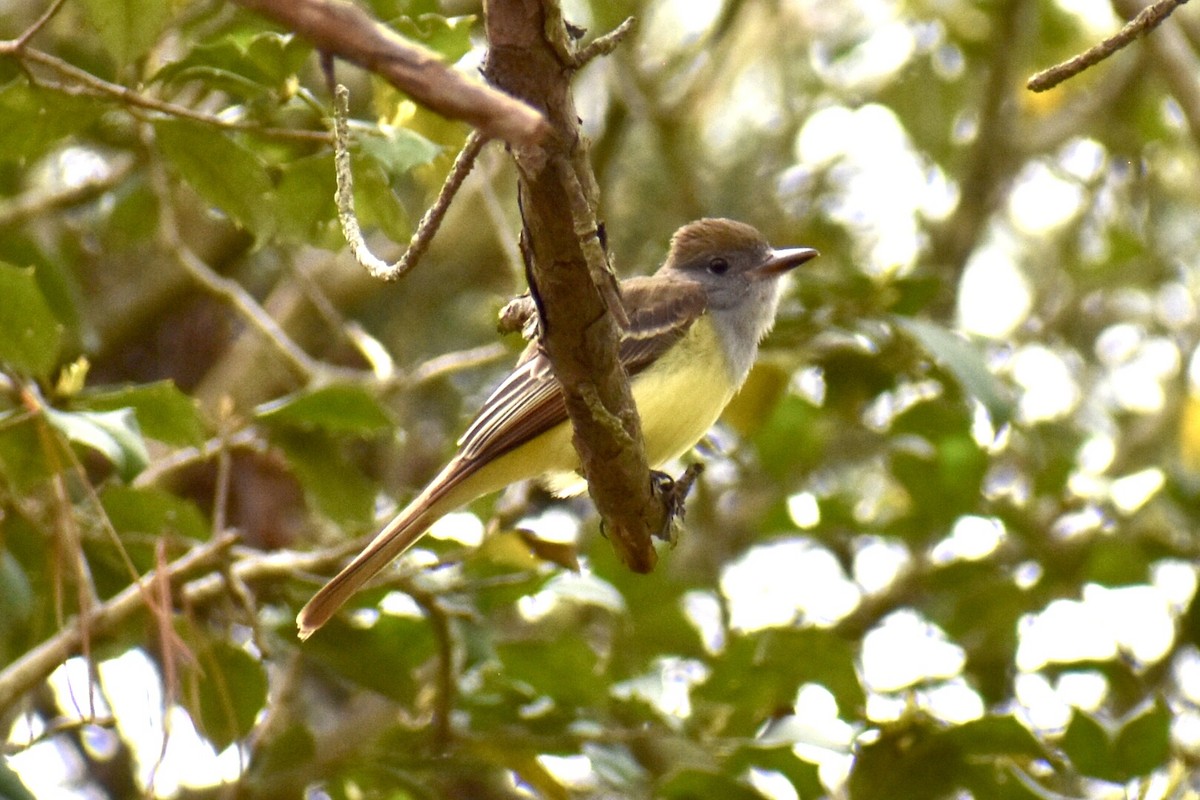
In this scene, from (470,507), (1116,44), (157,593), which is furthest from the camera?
(470,507)

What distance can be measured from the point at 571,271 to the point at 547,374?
151cm

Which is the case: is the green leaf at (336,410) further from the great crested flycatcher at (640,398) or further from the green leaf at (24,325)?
the green leaf at (24,325)

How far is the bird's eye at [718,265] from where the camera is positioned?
182 inches

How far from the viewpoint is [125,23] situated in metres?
3.13

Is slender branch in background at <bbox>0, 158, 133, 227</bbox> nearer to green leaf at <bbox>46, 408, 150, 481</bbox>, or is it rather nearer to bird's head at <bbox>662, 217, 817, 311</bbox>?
bird's head at <bbox>662, 217, 817, 311</bbox>

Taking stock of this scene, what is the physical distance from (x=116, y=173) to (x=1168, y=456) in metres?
3.70

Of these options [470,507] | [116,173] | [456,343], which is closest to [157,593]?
[470,507]

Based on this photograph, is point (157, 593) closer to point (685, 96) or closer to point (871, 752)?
point (871, 752)

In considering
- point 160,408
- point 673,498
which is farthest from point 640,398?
point 160,408

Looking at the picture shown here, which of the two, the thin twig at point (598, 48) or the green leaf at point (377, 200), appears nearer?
the thin twig at point (598, 48)

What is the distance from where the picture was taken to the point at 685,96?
6160mm

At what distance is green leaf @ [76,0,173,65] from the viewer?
312cm

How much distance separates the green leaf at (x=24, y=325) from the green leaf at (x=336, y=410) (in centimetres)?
54

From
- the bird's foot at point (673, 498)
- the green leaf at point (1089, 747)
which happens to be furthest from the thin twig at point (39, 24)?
the green leaf at point (1089, 747)
